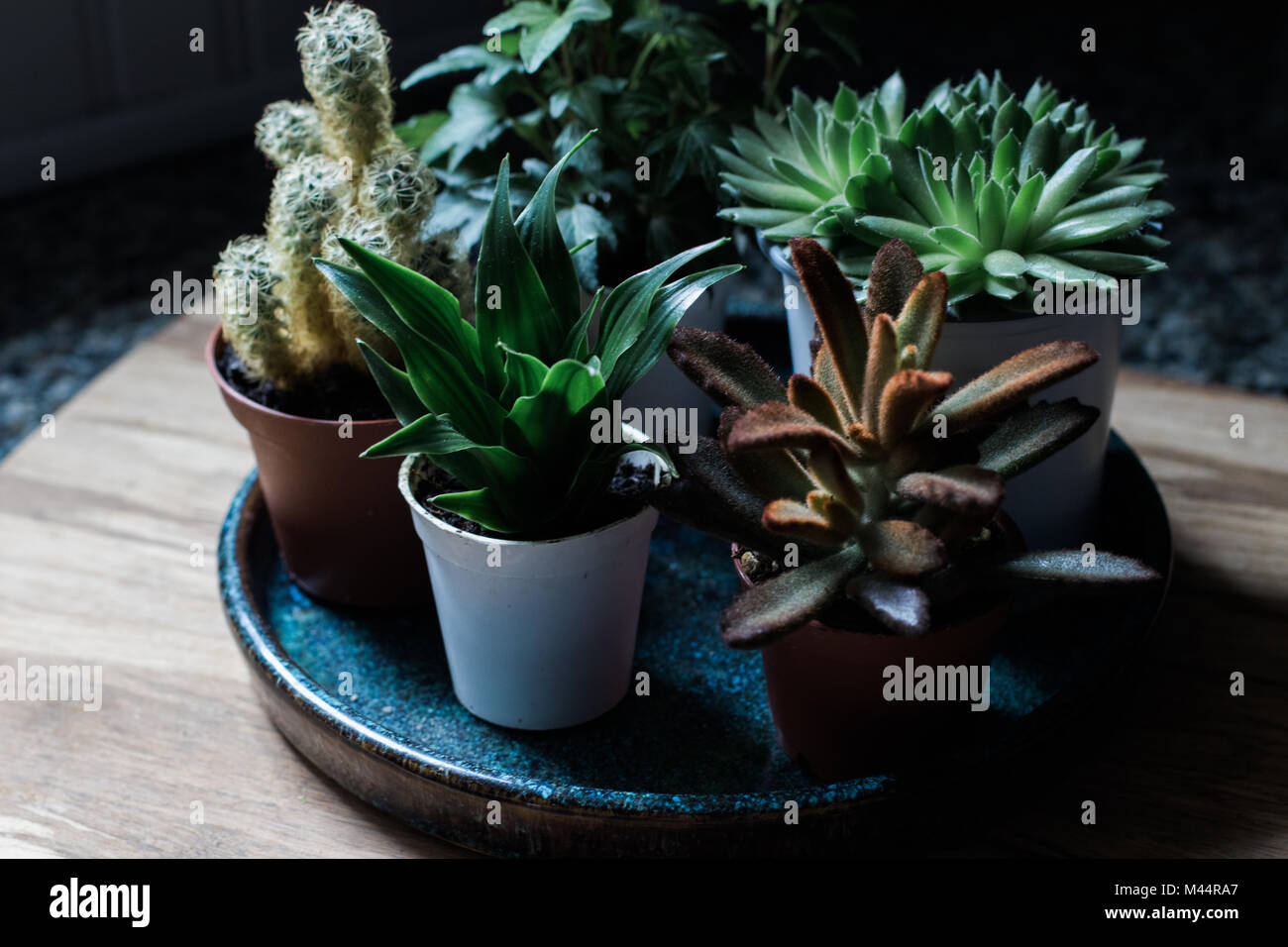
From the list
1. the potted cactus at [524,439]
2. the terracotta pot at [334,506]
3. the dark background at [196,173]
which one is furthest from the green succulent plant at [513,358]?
the dark background at [196,173]

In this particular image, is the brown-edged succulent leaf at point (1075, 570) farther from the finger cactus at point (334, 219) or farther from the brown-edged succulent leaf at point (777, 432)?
the finger cactus at point (334, 219)

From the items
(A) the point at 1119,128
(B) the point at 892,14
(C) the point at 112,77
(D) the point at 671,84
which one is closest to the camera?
(D) the point at 671,84

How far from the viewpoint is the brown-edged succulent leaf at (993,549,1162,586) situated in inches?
20.4

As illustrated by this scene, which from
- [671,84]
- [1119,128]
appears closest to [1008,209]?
[671,84]

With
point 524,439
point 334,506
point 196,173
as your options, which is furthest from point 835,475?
point 196,173

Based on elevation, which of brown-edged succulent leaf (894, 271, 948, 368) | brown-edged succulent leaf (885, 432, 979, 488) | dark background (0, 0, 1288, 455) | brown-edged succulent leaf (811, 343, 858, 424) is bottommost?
dark background (0, 0, 1288, 455)

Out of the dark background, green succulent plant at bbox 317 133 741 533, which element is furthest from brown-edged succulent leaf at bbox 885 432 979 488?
the dark background

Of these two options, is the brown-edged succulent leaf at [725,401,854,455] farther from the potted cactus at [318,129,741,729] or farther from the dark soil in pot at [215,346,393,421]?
the dark soil in pot at [215,346,393,421]

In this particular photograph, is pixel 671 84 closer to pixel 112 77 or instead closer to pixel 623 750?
pixel 623 750

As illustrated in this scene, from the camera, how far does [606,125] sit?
773 mm

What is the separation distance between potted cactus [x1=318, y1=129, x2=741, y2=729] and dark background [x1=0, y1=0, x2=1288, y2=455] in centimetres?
70

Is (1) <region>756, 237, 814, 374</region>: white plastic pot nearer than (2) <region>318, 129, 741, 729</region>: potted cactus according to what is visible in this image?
No
